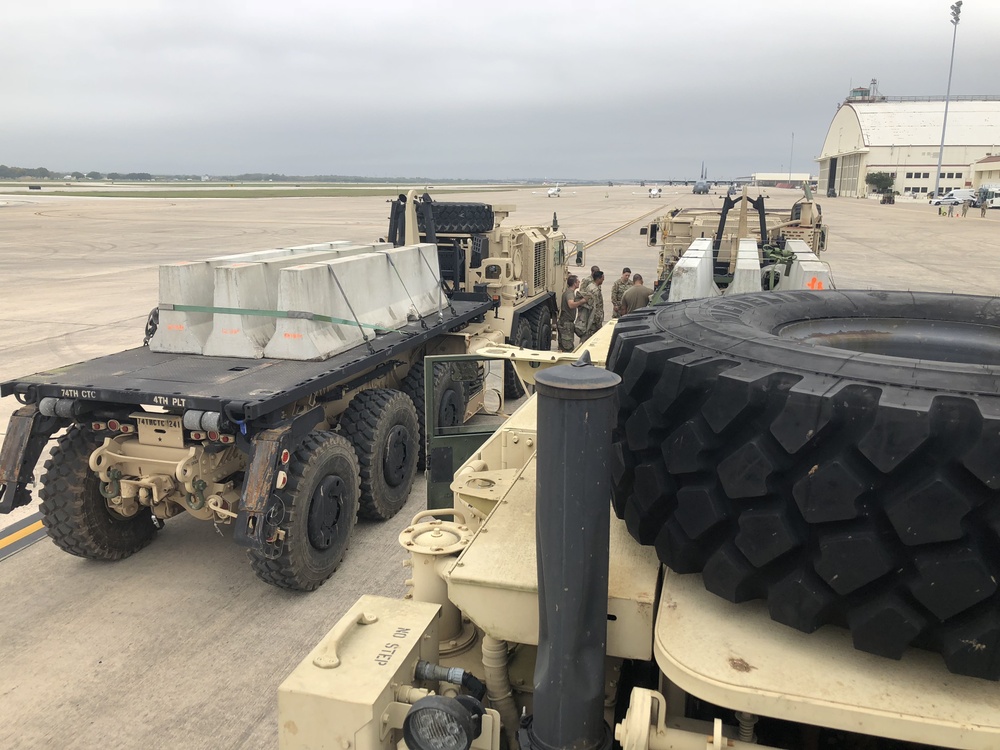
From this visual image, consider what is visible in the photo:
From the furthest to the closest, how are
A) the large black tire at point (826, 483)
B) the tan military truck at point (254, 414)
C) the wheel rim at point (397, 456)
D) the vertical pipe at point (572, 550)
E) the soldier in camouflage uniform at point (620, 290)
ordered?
1. the soldier in camouflage uniform at point (620, 290)
2. the wheel rim at point (397, 456)
3. the tan military truck at point (254, 414)
4. the vertical pipe at point (572, 550)
5. the large black tire at point (826, 483)

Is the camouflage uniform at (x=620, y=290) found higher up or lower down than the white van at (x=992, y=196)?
lower down

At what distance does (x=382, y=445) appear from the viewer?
6309 millimetres

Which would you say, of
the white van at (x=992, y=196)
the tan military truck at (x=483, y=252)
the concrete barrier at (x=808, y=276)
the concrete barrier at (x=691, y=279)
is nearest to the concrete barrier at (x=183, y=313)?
the tan military truck at (x=483, y=252)

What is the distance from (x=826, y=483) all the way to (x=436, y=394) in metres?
5.43

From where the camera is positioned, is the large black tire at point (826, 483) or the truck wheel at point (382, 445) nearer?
the large black tire at point (826, 483)

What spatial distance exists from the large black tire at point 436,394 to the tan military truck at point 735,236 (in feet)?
8.81

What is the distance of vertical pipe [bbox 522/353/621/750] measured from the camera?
6.77ft

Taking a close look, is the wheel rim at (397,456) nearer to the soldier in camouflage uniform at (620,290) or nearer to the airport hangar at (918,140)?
the soldier in camouflage uniform at (620,290)

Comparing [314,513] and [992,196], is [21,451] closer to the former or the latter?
[314,513]

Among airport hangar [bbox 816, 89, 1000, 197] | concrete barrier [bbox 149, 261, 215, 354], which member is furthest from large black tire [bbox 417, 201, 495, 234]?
airport hangar [bbox 816, 89, 1000, 197]

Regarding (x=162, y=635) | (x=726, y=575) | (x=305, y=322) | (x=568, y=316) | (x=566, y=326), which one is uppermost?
(x=305, y=322)

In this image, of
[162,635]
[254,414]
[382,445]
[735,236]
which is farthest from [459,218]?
[162,635]

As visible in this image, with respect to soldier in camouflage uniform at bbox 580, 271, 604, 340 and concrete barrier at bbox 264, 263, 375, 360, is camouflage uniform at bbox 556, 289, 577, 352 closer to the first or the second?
soldier in camouflage uniform at bbox 580, 271, 604, 340

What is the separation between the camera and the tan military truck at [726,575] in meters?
1.85
